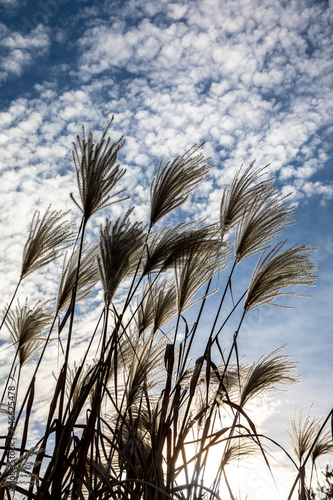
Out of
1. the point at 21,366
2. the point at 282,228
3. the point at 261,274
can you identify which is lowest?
the point at 21,366

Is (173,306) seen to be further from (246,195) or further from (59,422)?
(59,422)

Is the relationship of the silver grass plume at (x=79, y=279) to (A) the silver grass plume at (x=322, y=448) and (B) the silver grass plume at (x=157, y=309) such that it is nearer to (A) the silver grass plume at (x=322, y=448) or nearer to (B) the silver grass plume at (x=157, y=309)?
(B) the silver grass plume at (x=157, y=309)

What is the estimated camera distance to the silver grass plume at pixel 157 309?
256 centimetres

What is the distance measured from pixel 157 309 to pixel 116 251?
76cm

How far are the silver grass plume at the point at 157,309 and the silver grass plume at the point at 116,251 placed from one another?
0.56 m

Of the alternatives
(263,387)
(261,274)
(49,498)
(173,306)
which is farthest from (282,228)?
(49,498)

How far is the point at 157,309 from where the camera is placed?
2562 millimetres

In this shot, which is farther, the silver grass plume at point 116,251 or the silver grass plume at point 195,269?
the silver grass plume at point 195,269

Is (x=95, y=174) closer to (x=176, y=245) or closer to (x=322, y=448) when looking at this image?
(x=176, y=245)

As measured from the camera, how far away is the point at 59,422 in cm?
180

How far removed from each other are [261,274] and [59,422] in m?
1.44

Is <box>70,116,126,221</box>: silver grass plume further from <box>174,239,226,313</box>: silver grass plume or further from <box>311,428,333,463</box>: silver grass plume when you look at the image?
<box>311,428,333,463</box>: silver grass plume

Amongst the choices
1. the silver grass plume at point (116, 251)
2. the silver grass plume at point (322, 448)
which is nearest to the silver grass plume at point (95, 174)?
the silver grass plume at point (116, 251)

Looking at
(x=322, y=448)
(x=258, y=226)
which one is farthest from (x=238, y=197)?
(x=322, y=448)
